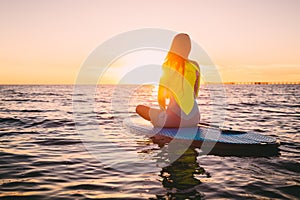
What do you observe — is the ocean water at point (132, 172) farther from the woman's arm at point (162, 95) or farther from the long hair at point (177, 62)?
the long hair at point (177, 62)

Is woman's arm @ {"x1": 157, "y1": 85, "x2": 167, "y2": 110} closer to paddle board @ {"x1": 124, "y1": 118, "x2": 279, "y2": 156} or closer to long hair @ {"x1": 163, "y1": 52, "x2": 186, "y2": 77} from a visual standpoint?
long hair @ {"x1": 163, "y1": 52, "x2": 186, "y2": 77}

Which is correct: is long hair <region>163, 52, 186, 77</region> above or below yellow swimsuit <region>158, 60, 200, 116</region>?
above

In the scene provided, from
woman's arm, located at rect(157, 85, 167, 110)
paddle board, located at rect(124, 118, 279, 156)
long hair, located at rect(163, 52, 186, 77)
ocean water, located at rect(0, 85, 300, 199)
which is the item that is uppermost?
→ long hair, located at rect(163, 52, 186, 77)

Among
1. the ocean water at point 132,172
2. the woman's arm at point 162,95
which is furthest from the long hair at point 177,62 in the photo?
the ocean water at point 132,172

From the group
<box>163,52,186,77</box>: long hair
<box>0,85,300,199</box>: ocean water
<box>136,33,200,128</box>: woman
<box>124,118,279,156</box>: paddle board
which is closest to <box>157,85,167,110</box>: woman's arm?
<box>136,33,200,128</box>: woman

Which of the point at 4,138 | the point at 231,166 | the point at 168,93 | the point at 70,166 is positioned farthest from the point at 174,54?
the point at 4,138

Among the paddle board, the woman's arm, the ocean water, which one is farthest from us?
the woman's arm

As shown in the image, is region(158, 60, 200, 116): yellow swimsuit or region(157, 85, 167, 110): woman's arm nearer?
region(158, 60, 200, 116): yellow swimsuit

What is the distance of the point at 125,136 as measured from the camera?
9.22 meters

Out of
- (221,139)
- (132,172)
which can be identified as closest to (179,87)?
(221,139)

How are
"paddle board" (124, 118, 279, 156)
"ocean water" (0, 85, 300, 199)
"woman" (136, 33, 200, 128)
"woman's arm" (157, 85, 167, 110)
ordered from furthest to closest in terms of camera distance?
"woman's arm" (157, 85, 167, 110) < "woman" (136, 33, 200, 128) < "paddle board" (124, 118, 279, 156) < "ocean water" (0, 85, 300, 199)

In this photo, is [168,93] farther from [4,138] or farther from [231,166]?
[4,138]

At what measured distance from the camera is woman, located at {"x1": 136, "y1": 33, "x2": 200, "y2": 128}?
7152 millimetres

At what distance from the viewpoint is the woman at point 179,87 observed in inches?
282
